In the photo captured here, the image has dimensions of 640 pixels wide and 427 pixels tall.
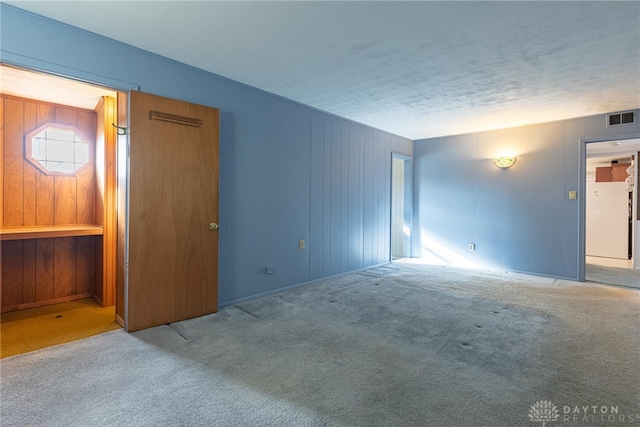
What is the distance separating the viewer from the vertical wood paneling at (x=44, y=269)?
3600 mm

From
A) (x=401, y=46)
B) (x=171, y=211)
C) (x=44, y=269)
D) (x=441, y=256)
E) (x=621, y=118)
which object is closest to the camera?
(x=401, y=46)

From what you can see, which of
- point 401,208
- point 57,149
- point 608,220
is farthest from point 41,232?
point 608,220

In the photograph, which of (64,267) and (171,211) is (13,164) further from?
(171,211)

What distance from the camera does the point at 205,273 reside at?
10.7 feet

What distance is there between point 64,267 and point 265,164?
2.69 metres

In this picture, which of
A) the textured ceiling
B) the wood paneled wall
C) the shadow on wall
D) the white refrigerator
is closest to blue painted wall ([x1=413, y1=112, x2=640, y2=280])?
the shadow on wall

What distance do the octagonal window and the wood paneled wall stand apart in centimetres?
5

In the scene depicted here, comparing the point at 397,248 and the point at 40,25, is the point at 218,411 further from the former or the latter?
the point at 397,248

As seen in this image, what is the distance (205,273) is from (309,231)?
173cm

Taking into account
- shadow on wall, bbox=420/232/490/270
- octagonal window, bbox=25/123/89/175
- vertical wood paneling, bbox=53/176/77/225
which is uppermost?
octagonal window, bbox=25/123/89/175

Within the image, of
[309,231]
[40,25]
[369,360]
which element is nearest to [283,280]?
[309,231]

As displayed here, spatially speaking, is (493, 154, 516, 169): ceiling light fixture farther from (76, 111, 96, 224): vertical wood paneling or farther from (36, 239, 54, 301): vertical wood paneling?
(36, 239, 54, 301): vertical wood paneling

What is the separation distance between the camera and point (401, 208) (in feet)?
23.7

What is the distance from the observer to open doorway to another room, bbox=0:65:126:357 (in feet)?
10.8
